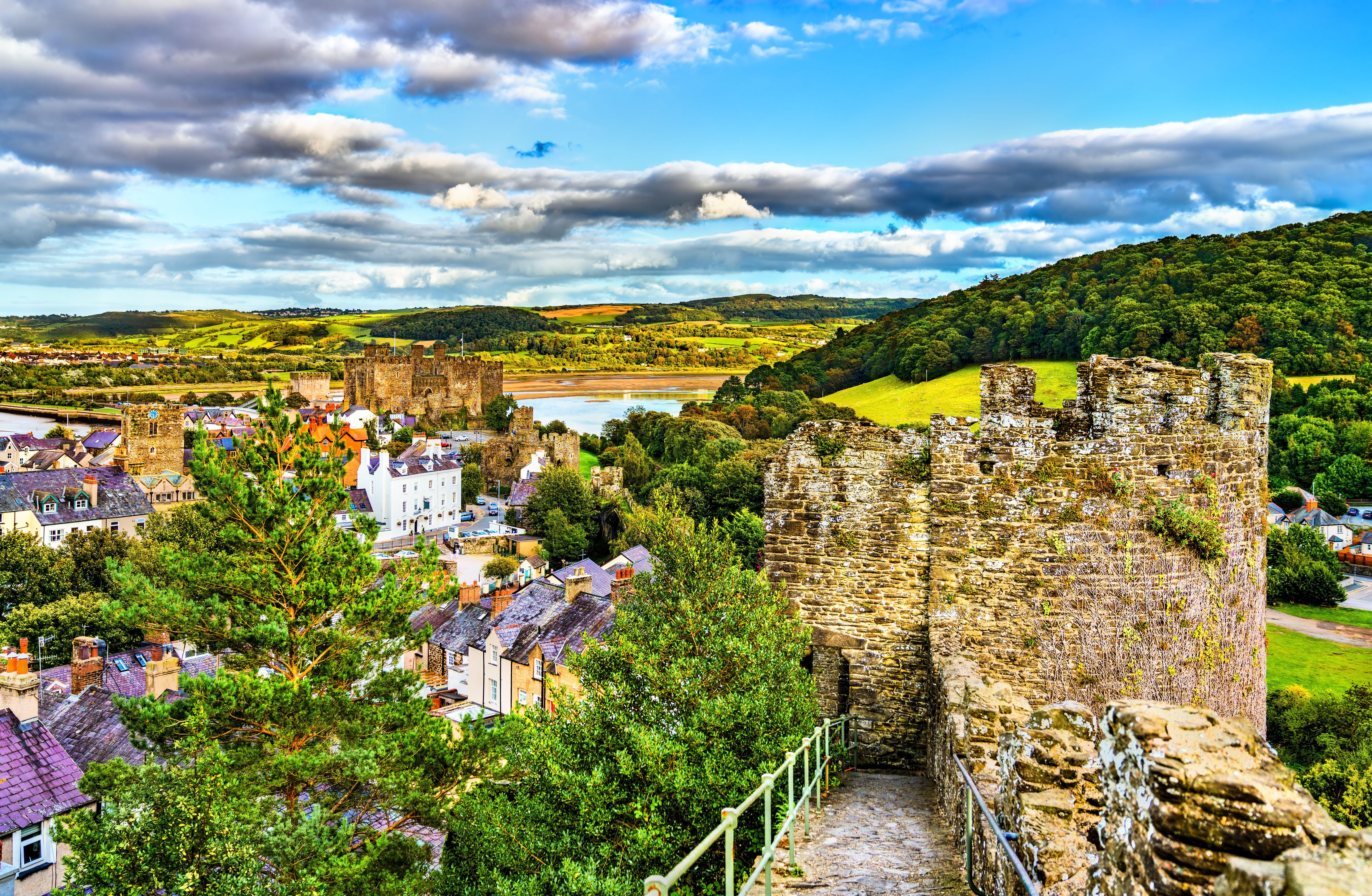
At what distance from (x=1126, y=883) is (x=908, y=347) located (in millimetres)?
48498

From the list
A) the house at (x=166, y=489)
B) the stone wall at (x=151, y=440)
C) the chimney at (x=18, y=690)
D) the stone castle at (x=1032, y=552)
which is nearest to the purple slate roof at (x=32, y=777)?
the chimney at (x=18, y=690)

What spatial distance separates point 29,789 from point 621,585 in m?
14.8

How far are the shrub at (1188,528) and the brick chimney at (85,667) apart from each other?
26212mm

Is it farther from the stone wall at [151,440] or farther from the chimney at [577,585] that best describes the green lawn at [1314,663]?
the stone wall at [151,440]

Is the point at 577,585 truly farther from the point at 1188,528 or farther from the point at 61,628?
the point at 1188,528

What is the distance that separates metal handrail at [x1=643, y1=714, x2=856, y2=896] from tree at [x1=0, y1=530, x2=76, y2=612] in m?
43.0

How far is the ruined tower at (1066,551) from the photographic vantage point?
7.80 meters

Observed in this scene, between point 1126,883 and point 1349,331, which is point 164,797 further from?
point 1349,331

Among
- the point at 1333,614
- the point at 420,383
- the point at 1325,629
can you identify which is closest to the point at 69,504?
the point at 420,383

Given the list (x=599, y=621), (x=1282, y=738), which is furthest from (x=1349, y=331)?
(x=599, y=621)

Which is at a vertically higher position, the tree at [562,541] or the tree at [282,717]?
the tree at [282,717]

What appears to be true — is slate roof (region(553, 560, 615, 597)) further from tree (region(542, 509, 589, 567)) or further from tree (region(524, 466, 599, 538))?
tree (region(524, 466, 599, 538))

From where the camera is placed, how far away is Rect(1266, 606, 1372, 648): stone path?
45125mm

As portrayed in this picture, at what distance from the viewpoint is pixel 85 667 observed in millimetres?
23344
